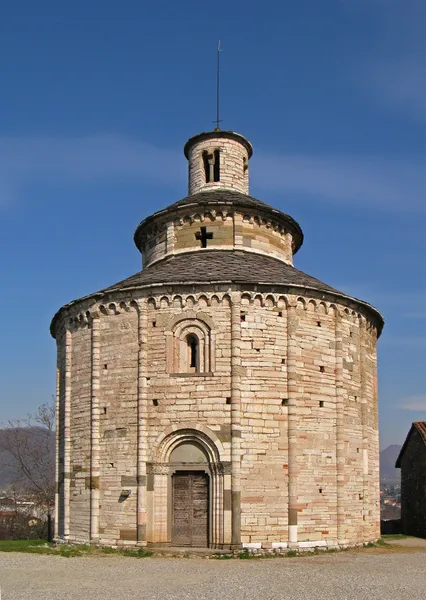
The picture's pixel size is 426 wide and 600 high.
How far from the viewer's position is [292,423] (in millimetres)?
18234

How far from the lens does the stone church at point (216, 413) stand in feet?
58.7

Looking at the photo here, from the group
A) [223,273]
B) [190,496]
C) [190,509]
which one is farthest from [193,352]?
[190,509]

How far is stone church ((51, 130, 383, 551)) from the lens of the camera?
58.7 feet

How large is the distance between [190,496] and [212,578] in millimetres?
4474

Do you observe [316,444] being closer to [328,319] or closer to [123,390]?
[328,319]

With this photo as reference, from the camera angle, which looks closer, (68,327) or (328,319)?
(328,319)

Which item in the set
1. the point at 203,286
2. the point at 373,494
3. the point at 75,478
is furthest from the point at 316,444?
the point at 75,478

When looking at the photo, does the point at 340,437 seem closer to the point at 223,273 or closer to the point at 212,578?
the point at 223,273

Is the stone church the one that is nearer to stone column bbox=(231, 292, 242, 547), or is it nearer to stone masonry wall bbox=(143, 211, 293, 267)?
stone column bbox=(231, 292, 242, 547)

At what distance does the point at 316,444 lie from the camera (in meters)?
18.7

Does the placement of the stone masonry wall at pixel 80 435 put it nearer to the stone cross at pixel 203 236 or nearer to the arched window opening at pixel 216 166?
the stone cross at pixel 203 236

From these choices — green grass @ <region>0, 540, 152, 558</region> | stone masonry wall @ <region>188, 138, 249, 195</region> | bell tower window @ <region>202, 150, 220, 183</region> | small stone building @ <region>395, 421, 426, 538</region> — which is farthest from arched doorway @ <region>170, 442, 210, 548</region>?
small stone building @ <region>395, 421, 426, 538</region>

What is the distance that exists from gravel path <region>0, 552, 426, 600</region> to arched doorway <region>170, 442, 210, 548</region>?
4.20 feet

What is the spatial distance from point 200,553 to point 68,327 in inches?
308
